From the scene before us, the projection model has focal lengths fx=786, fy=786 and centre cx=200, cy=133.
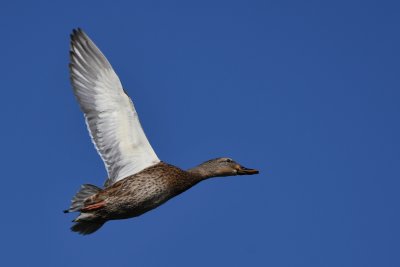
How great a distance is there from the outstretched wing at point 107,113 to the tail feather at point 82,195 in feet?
1.02

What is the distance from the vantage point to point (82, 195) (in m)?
12.7

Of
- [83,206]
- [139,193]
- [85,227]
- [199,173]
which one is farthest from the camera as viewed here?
[199,173]

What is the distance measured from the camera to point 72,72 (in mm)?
12789

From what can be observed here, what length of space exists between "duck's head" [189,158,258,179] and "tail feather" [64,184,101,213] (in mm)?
1618

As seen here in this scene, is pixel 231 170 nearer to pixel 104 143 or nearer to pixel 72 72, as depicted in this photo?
pixel 104 143

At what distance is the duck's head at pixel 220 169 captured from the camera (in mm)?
13117

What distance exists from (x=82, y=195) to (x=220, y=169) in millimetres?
2387

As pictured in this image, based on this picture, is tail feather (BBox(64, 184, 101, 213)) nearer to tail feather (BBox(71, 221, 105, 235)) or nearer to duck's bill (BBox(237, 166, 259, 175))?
tail feather (BBox(71, 221, 105, 235))

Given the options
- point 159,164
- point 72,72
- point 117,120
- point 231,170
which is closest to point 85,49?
point 72,72

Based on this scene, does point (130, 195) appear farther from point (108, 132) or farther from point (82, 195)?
point (108, 132)

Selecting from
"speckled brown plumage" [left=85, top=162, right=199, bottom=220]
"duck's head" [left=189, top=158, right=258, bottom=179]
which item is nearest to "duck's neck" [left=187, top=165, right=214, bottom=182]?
"duck's head" [left=189, top=158, right=258, bottom=179]

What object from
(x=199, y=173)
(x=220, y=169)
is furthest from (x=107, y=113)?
(x=220, y=169)

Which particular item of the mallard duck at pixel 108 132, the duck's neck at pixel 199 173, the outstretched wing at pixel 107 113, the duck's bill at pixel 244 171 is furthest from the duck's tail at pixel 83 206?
the duck's bill at pixel 244 171

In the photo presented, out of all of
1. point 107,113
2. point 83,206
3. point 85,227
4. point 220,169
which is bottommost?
point 85,227
